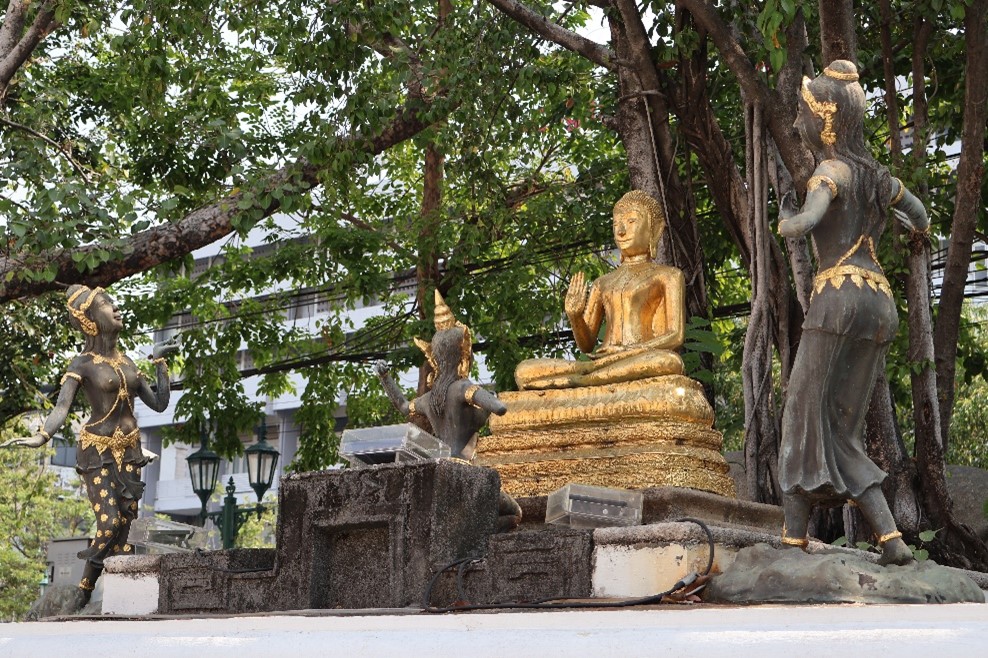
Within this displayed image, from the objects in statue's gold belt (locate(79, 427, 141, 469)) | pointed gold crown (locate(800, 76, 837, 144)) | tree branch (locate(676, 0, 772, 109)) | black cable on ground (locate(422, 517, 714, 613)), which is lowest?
black cable on ground (locate(422, 517, 714, 613))

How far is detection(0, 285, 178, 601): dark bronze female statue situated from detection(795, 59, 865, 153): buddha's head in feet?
13.7

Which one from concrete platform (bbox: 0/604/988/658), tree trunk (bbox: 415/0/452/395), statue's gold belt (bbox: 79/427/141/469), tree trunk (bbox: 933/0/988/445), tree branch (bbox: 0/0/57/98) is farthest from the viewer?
tree trunk (bbox: 415/0/452/395)

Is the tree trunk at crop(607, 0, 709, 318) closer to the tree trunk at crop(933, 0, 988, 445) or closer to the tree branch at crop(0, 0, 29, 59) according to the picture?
the tree trunk at crop(933, 0, 988, 445)

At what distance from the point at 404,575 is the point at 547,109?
8151mm

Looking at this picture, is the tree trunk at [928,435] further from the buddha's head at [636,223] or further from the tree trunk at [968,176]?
the buddha's head at [636,223]

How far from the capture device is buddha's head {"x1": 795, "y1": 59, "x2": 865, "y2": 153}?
579 centimetres

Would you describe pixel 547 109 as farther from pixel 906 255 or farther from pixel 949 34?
pixel 906 255

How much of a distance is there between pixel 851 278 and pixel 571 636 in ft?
9.49

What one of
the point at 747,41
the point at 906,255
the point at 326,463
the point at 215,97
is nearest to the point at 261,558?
the point at 906,255

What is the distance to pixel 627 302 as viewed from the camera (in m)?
8.12

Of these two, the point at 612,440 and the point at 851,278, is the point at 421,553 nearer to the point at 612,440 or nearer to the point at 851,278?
the point at 612,440

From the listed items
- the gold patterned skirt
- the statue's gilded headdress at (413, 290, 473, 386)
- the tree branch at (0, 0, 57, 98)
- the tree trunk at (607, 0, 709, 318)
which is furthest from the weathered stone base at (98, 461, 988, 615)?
the tree branch at (0, 0, 57, 98)

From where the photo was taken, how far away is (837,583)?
5.04 metres

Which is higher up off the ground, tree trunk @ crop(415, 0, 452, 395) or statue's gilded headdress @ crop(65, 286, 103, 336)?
tree trunk @ crop(415, 0, 452, 395)
